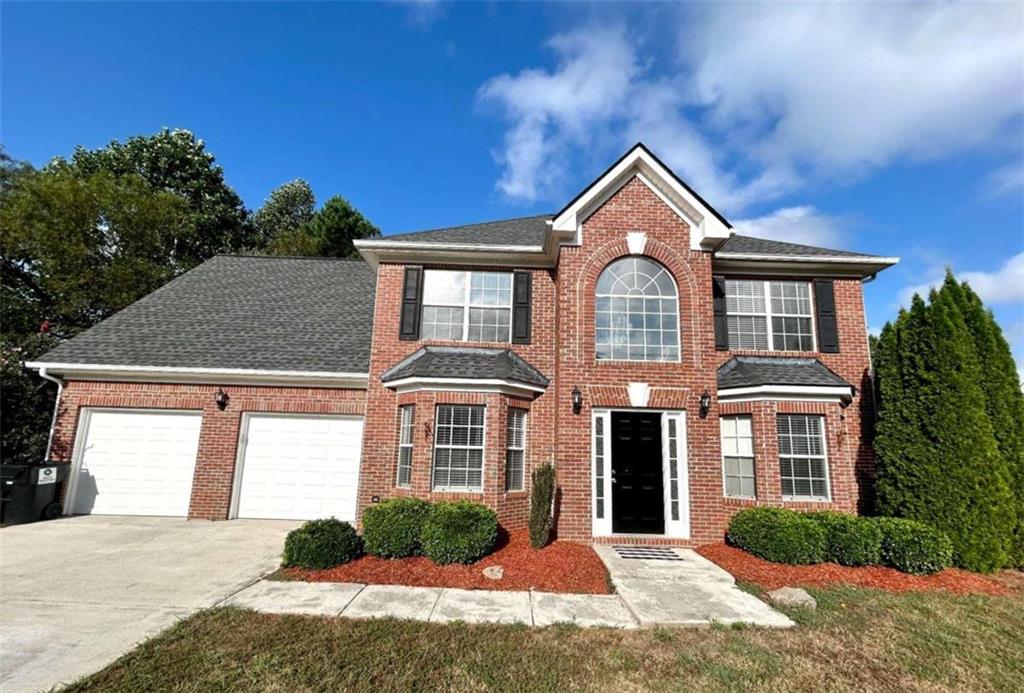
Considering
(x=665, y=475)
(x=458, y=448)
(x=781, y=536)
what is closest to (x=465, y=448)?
(x=458, y=448)

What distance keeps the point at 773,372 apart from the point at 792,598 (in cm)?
454

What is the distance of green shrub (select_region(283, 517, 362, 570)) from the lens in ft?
21.8

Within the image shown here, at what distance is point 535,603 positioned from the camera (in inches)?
225

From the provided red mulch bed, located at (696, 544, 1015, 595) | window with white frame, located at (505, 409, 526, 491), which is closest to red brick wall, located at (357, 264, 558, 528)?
window with white frame, located at (505, 409, 526, 491)

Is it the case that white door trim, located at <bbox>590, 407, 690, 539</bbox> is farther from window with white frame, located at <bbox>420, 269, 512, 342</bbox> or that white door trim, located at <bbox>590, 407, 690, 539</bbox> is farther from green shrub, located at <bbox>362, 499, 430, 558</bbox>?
green shrub, located at <bbox>362, 499, 430, 558</bbox>

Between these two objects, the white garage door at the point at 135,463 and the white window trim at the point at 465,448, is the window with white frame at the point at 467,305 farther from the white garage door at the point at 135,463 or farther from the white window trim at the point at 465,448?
the white garage door at the point at 135,463

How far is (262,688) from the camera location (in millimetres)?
3639

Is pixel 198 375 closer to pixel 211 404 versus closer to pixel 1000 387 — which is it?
pixel 211 404

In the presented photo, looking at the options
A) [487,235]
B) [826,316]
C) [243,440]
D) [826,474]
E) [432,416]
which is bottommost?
[826,474]

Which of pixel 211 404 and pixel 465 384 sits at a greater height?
pixel 465 384

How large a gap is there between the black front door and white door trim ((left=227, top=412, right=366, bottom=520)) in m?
5.60

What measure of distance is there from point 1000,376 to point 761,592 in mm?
6365

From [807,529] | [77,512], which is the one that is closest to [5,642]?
[77,512]

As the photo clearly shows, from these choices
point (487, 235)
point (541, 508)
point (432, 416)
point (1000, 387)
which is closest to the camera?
point (541, 508)
